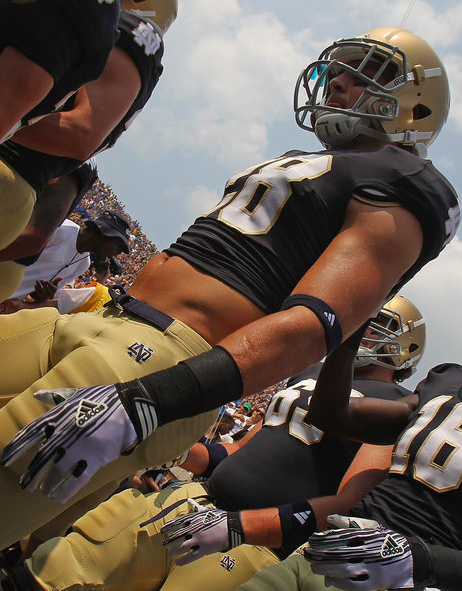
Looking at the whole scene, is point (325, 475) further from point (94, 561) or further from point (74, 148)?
point (74, 148)

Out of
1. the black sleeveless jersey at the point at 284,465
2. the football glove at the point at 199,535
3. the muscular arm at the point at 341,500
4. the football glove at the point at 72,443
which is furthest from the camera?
the black sleeveless jersey at the point at 284,465

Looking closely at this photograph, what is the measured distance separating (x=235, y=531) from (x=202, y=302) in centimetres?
109

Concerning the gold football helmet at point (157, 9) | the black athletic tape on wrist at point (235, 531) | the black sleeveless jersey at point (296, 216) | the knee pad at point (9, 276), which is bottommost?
the black athletic tape on wrist at point (235, 531)

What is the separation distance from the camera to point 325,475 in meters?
2.73

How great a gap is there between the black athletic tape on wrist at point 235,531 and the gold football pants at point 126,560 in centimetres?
30

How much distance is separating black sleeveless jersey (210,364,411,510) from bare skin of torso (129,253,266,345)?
4.03 feet

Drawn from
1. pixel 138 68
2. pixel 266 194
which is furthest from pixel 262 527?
pixel 138 68

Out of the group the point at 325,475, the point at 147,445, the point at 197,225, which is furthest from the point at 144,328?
the point at 325,475

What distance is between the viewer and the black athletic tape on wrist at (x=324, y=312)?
1.52 metres

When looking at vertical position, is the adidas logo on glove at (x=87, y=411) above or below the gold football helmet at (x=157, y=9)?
below

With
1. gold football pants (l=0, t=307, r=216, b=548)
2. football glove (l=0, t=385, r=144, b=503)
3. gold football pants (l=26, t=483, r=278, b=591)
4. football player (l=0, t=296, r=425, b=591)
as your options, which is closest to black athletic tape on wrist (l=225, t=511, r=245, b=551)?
football player (l=0, t=296, r=425, b=591)

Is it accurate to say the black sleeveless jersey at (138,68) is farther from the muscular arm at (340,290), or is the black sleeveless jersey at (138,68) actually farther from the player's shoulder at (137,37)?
the muscular arm at (340,290)

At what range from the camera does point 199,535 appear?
2096mm

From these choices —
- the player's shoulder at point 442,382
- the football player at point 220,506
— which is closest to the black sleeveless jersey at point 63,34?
the football player at point 220,506
